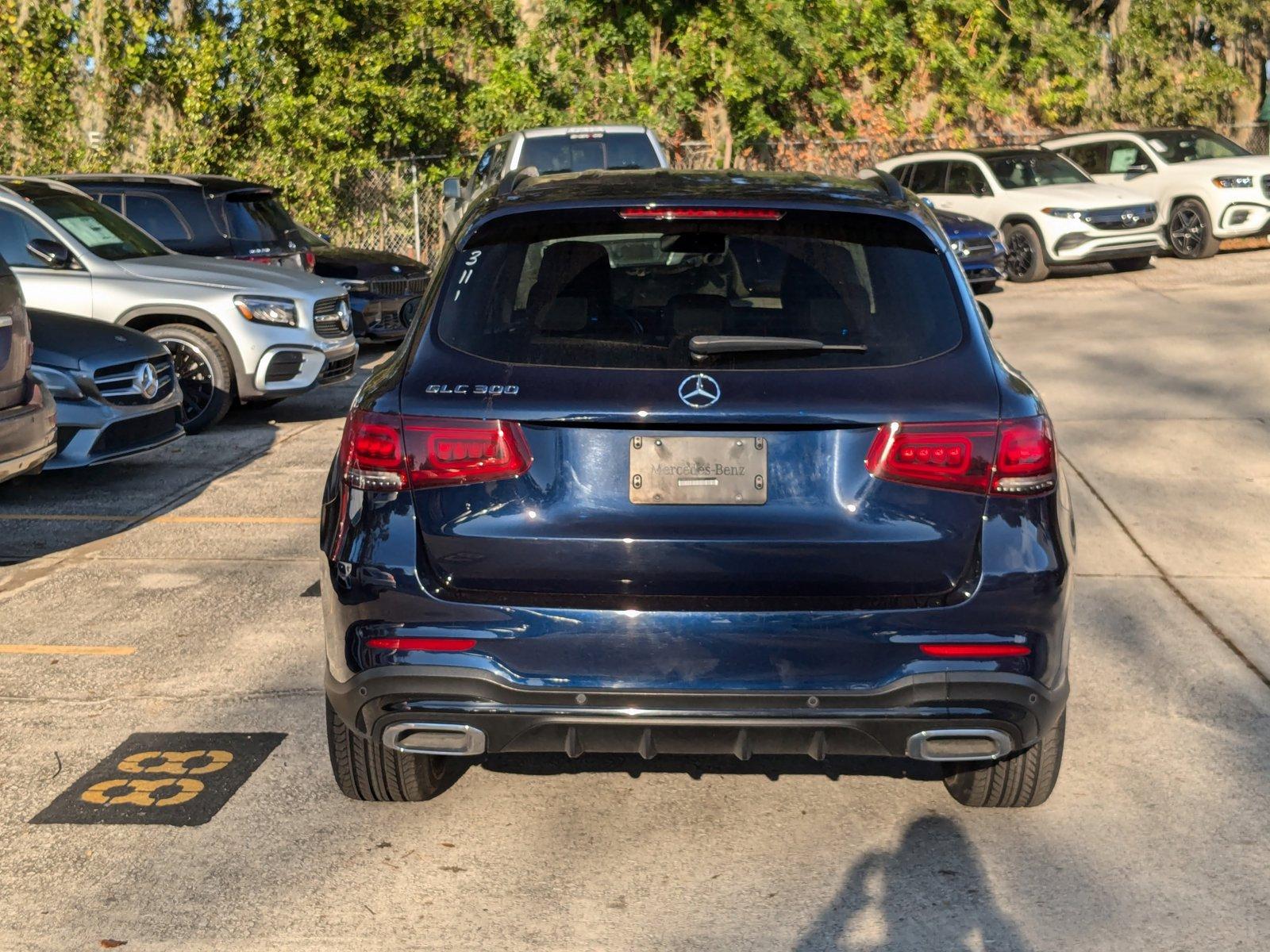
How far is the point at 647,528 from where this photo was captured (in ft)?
12.7

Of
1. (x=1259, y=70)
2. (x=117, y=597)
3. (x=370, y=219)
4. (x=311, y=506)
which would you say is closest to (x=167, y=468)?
(x=311, y=506)

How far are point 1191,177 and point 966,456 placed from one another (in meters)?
19.6

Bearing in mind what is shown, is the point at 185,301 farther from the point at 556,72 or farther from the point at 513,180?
the point at 556,72

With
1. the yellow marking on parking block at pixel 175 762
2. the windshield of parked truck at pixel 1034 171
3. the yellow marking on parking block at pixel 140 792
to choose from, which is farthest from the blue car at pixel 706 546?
the windshield of parked truck at pixel 1034 171

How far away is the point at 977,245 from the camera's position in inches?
776

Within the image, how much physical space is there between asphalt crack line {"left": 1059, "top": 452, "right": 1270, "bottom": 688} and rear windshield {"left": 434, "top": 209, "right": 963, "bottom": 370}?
255 cm

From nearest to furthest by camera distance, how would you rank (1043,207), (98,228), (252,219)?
(98,228) < (252,219) < (1043,207)

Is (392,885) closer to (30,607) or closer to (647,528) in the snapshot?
(647,528)

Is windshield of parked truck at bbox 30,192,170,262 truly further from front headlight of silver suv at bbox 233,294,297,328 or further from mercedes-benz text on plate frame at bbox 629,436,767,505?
mercedes-benz text on plate frame at bbox 629,436,767,505

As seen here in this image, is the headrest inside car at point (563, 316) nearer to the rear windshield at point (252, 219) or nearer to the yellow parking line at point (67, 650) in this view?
the yellow parking line at point (67, 650)

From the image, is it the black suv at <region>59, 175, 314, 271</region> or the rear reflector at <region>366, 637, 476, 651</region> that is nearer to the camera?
the rear reflector at <region>366, 637, 476, 651</region>

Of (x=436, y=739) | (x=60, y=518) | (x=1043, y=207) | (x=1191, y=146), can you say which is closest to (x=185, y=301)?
(x=60, y=518)

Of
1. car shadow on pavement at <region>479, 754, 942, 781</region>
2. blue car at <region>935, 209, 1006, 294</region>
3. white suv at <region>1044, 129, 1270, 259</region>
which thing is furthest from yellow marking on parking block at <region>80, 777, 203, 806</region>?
white suv at <region>1044, 129, 1270, 259</region>

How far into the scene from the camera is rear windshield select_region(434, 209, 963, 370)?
13.3 ft
